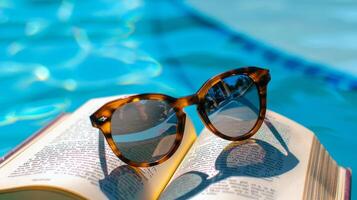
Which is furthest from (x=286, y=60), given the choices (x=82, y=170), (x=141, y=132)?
(x=82, y=170)

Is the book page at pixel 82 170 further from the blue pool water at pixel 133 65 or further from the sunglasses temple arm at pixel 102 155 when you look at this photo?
the blue pool water at pixel 133 65

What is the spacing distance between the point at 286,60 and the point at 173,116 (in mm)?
872

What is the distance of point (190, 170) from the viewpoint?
0.82 meters

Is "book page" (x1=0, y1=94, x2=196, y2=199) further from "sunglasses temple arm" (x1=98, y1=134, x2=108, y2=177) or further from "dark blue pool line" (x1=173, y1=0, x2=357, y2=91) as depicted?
"dark blue pool line" (x1=173, y1=0, x2=357, y2=91)

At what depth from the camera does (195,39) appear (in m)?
1.86

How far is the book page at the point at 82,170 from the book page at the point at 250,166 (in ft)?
0.10

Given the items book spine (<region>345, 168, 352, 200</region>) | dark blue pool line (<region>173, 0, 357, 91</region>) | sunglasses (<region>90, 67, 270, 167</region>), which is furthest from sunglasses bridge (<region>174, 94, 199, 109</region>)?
dark blue pool line (<region>173, 0, 357, 91</region>)

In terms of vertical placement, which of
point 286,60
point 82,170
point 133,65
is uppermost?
point 286,60

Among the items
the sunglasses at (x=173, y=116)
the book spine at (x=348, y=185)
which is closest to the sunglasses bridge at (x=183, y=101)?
the sunglasses at (x=173, y=116)

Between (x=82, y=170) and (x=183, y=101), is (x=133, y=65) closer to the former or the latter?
(x=183, y=101)

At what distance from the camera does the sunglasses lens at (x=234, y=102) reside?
912mm

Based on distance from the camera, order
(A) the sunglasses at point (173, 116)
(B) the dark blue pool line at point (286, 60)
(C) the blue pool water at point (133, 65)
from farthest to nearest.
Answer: (B) the dark blue pool line at point (286, 60)
(C) the blue pool water at point (133, 65)
(A) the sunglasses at point (173, 116)

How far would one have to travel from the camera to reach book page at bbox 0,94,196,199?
0.76 meters

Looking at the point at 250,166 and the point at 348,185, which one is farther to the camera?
the point at 348,185
